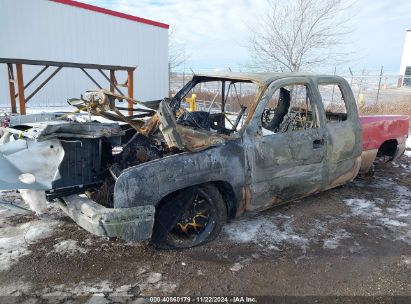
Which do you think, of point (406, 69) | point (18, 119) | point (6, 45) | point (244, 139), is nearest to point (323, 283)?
point (244, 139)

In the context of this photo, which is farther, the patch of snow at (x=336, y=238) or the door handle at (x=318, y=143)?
the door handle at (x=318, y=143)

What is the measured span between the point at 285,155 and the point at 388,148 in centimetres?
322

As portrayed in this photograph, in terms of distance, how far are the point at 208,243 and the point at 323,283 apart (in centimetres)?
121

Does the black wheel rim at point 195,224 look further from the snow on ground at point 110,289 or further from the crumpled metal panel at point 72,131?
the crumpled metal panel at point 72,131

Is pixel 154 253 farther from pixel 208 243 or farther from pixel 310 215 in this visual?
pixel 310 215

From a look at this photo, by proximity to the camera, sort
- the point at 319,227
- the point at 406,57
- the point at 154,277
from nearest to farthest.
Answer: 1. the point at 154,277
2. the point at 319,227
3. the point at 406,57

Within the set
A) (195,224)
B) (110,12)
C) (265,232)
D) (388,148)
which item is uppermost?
(110,12)

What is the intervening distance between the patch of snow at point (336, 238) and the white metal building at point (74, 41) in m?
11.9

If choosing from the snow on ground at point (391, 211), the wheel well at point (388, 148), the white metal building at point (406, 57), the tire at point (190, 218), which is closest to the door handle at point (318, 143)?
the snow on ground at point (391, 211)

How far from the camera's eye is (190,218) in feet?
12.3

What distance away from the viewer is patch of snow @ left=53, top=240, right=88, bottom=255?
12.0 feet

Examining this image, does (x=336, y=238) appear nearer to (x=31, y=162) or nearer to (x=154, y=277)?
(x=154, y=277)

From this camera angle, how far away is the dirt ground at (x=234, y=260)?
310cm

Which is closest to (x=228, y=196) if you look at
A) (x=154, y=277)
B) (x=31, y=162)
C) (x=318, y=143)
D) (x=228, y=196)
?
(x=228, y=196)
